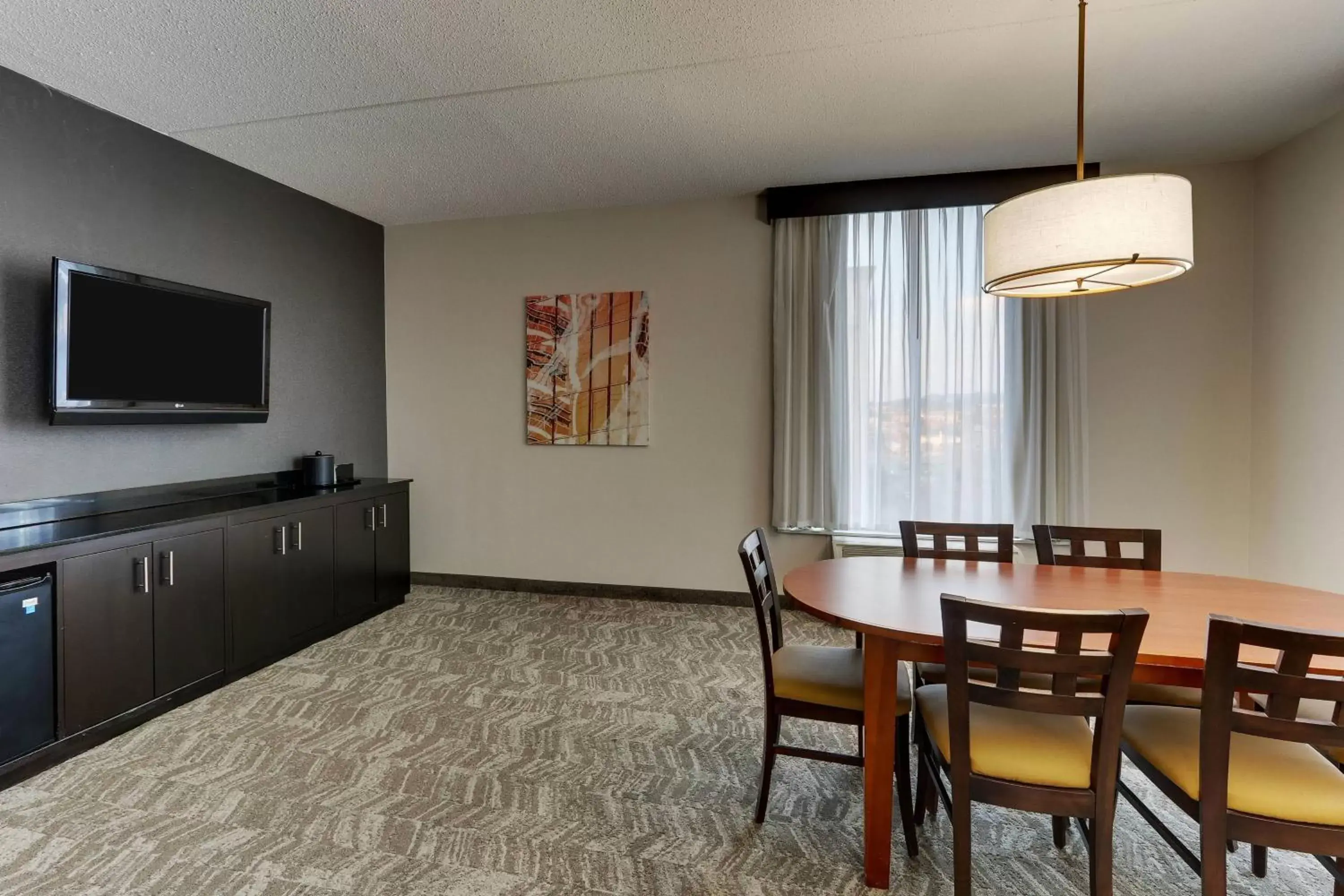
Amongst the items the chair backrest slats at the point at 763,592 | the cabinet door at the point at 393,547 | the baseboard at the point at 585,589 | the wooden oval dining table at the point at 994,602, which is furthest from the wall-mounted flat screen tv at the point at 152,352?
the wooden oval dining table at the point at 994,602

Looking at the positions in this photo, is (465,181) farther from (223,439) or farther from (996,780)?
(996,780)

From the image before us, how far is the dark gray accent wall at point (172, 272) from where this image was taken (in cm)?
296

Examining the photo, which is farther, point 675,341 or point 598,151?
point 675,341

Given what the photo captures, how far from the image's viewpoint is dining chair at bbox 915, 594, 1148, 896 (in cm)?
151

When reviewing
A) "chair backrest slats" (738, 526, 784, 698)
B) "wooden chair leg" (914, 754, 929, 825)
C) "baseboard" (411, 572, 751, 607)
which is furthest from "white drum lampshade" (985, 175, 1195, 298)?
"baseboard" (411, 572, 751, 607)

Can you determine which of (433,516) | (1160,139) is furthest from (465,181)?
(1160,139)

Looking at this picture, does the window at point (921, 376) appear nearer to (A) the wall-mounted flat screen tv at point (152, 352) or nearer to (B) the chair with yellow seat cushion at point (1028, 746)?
(B) the chair with yellow seat cushion at point (1028, 746)

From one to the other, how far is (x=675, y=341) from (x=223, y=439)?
9.82 ft

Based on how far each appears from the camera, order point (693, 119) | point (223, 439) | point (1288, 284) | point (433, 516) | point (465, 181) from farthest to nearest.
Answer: point (433, 516) < point (465, 181) < point (223, 439) < point (1288, 284) < point (693, 119)

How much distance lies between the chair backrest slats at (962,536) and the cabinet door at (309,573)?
336cm

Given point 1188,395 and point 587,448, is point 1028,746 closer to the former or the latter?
point 1188,395

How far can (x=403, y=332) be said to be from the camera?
5.37m

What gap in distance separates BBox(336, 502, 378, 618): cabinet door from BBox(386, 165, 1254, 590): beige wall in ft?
2.95

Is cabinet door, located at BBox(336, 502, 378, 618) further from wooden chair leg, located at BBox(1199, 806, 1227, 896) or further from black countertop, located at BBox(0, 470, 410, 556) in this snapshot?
wooden chair leg, located at BBox(1199, 806, 1227, 896)
